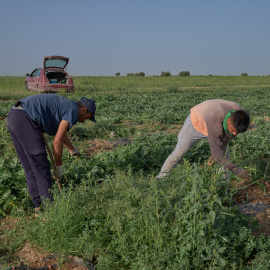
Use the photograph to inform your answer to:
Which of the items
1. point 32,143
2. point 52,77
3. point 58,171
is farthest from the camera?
point 52,77

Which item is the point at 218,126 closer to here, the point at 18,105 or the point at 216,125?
the point at 216,125

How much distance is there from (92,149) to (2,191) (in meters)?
2.61

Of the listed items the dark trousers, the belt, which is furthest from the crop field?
the belt

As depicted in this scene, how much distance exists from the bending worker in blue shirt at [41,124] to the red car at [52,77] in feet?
37.9

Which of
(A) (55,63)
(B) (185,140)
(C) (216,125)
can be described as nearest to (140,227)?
(C) (216,125)

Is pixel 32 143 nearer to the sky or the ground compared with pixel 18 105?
nearer to the ground

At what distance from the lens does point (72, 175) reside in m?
4.58

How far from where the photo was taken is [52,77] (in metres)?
16.0

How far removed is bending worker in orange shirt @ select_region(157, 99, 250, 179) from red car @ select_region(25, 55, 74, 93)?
11687 millimetres

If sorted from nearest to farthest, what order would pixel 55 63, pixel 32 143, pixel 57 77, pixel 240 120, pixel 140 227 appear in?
1. pixel 140 227
2. pixel 240 120
3. pixel 32 143
4. pixel 55 63
5. pixel 57 77

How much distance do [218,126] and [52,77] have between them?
44.1 feet

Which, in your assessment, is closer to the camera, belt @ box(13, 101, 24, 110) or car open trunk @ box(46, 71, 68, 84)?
belt @ box(13, 101, 24, 110)

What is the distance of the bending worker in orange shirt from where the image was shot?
3531 millimetres

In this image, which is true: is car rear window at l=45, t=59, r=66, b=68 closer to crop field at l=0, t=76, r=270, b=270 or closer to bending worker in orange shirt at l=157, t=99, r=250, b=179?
crop field at l=0, t=76, r=270, b=270
